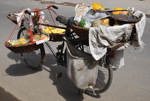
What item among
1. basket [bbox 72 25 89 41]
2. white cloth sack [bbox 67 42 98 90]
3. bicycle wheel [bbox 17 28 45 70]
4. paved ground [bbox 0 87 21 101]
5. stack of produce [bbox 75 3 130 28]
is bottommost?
paved ground [bbox 0 87 21 101]

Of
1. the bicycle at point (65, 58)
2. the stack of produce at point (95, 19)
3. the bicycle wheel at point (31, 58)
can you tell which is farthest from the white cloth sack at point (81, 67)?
the bicycle wheel at point (31, 58)

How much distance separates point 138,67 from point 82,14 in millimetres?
2171

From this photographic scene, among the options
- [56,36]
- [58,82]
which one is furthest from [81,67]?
[58,82]

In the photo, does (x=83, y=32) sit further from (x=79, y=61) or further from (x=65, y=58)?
(x=65, y=58)

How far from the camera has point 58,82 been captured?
13.2 feet

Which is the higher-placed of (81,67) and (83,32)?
(83,32)

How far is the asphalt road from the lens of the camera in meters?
3.61

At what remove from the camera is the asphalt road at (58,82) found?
3.61m

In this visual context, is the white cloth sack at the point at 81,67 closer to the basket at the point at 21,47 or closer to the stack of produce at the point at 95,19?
the stack of produce at the point at 95,19

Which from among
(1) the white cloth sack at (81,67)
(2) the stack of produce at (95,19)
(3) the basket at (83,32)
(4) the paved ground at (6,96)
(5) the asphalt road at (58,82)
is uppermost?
(2) the stack of produce at (95,19)

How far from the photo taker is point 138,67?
179 inches

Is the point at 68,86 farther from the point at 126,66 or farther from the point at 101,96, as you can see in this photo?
the point at 126,66

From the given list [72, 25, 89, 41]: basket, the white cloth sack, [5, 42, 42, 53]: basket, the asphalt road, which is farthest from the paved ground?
[72, 25, 89, 41]: basket

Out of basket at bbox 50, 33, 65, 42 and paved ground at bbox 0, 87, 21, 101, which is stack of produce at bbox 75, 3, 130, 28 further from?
paved ground at bbox 0, 87, 21, 101
